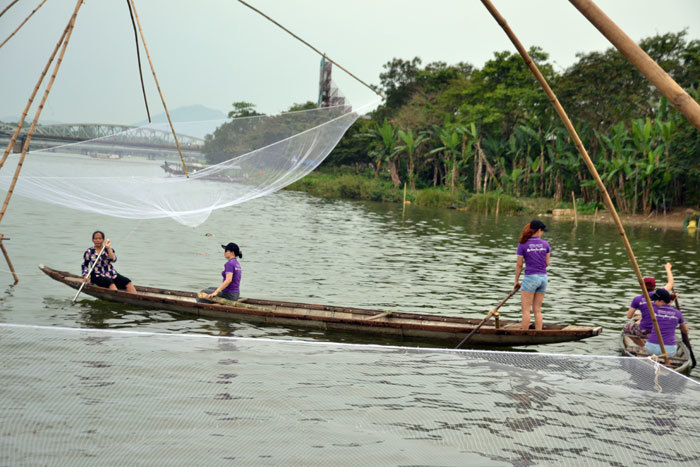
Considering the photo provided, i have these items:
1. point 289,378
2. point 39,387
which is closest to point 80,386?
point 39,387

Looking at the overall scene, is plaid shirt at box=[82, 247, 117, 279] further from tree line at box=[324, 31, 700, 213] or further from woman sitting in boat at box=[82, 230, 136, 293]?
tree line at box=[324, 31, 700, 213]

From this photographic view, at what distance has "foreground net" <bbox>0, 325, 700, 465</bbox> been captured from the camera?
412 centimetres

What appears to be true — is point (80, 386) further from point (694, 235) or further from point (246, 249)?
point (694, 235)

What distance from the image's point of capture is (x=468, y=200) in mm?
36938

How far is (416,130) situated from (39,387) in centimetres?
4203

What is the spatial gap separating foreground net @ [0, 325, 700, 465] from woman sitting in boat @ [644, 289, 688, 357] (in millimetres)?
2394

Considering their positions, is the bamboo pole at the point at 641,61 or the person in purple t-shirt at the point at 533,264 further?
the person in purple t-shirt at the point at 533,264

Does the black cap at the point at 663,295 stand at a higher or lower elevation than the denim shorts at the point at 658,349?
higher

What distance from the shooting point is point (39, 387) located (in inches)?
170

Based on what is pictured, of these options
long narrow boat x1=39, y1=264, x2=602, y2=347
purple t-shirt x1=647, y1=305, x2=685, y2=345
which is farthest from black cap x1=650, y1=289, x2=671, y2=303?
long narrow boat x1=39, y1=264, x2=602, y2=347

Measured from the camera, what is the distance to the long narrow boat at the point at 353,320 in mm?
8430

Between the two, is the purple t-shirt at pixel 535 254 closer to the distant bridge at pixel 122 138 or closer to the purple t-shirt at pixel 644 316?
the purple t-shirt at pixel 644 316

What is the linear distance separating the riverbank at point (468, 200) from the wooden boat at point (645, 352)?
78.9ft

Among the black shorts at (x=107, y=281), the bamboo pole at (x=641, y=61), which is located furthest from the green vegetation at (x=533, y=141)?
the bamboo pole at (x=641, y=61)
